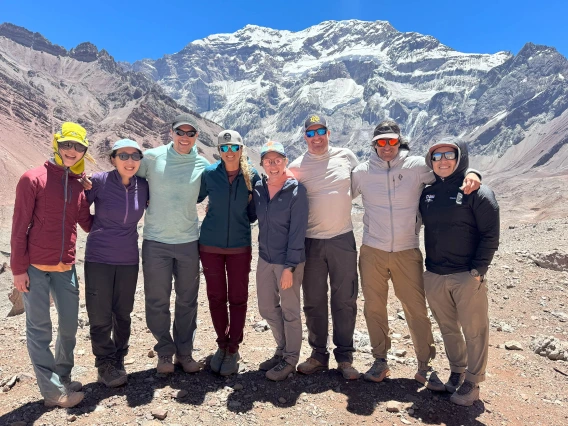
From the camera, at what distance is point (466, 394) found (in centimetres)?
506

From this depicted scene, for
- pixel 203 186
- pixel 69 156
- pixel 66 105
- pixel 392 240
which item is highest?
pixel 66 105

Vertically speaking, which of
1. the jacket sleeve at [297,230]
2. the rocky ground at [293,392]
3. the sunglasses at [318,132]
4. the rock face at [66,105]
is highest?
the rock face at [66,105]

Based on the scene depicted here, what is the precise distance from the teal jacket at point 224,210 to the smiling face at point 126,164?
2.90 ft

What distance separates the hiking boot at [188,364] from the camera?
566cm

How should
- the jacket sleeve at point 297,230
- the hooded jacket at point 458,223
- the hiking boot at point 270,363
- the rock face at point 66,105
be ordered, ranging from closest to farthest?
the hooded jacket at point 458,223 < the jacket sleeve at point 297,230 < the hiking boot at point 270,363 < the rock face at point 66,105

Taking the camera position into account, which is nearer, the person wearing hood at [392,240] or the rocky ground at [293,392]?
the rocky ground at [293,392]

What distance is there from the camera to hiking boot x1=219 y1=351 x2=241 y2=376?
5.65m

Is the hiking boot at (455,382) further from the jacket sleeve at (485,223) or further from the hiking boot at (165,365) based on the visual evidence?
the hiking boot at (165,365)

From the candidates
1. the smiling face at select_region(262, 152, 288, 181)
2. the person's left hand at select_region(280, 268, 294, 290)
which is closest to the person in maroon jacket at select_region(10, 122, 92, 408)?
the smiling face at select_region(262, 152, 288, 181)

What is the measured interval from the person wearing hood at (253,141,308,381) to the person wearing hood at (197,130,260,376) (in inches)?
7.9

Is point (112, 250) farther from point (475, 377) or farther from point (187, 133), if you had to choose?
point (475, 377)

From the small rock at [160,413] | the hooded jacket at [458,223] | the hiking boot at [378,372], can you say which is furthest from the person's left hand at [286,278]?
the small rock at [160,413]

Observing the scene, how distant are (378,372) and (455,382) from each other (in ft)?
3.05

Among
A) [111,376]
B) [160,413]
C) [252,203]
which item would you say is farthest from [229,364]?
[252,203]
